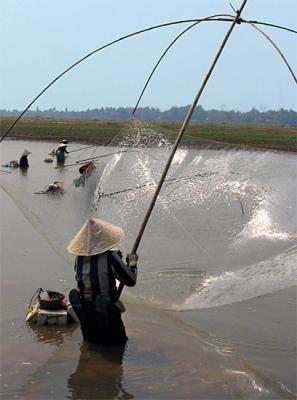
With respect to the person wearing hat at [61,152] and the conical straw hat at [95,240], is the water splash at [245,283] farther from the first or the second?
the person wearing hat at [61,152]

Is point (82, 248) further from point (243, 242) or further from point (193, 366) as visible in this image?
point (243, 242)

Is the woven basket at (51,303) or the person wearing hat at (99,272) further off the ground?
the person wearing hat at (99,272)

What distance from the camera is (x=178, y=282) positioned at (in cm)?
512

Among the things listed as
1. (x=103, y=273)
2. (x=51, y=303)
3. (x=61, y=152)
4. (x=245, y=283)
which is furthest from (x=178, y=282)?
(x=61, y=152)

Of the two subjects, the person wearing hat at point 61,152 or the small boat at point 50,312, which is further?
the person wearing hat at point 61,152

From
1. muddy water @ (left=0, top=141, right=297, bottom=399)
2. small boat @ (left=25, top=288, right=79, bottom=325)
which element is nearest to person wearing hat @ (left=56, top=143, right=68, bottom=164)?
muddy water @ (left=0, top=141, right=297, bottom=399)

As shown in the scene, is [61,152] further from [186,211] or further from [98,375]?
[98,375]

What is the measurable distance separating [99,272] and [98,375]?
0.64 m

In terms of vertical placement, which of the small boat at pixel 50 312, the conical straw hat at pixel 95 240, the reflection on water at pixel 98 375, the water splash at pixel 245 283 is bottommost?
the reflection on water at pixel 98 375

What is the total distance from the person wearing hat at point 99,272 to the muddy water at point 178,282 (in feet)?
1.11

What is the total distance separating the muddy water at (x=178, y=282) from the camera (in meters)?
3.67

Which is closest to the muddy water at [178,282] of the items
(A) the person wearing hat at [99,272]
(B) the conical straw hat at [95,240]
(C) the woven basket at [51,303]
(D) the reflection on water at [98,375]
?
(D) the reflection on water at [98,375]

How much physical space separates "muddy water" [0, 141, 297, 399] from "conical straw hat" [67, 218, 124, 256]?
0.74 meters

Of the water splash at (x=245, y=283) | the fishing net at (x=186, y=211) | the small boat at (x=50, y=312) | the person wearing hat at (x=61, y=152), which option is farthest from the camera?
the person wearing hat at (x=61, y=152)
